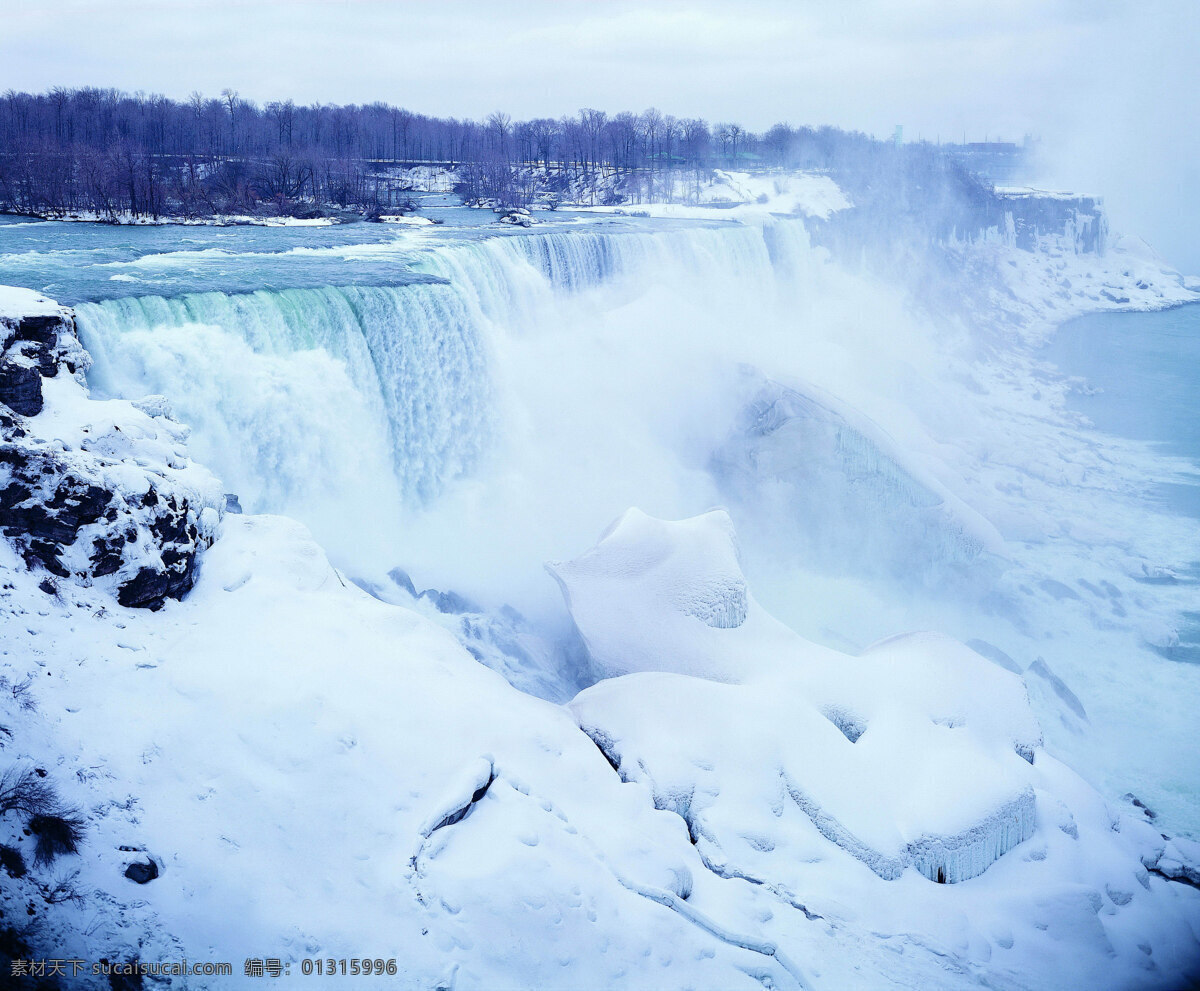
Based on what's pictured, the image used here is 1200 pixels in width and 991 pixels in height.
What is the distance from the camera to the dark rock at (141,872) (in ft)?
17.1

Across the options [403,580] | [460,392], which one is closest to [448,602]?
[403,580]

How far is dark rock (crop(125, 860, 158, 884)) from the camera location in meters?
5.22

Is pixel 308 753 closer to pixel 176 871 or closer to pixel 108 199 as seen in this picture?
pixel 176 871

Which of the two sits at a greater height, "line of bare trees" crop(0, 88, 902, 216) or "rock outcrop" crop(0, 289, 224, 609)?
"line of bare trees" crop(0, 88, 902, 216)

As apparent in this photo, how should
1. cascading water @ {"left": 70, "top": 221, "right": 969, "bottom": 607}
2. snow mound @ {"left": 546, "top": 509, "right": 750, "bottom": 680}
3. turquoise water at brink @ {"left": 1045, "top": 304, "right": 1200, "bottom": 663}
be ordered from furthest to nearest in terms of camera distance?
turquoise water at brink @ {"left": 1045, "top": 304, "right": 1200, "bottom": 663}, cascading water @ {"left": 70, "top": 221, "right": 969, "bottom": 607}, snow mound @ {"left": 546, "top": 509, "right": 750, "bottom": 680}

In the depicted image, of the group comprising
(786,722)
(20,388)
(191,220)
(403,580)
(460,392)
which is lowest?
(786,722)

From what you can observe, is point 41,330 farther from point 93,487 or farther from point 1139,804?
point 1139,804

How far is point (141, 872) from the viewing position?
17.2 ft

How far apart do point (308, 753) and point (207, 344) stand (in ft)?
27.7

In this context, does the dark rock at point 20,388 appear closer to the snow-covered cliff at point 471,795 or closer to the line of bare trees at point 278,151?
the snow-covered cliff at point 471,795

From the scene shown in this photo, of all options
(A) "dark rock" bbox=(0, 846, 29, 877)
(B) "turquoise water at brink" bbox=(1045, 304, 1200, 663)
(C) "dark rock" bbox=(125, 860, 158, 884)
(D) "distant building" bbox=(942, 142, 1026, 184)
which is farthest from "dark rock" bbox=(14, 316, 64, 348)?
(D) "distant building" bbox=(942, 142, 1026, 184)

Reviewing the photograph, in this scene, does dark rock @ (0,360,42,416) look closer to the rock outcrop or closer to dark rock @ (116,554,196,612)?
the rock outcrop

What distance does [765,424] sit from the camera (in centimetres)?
1842

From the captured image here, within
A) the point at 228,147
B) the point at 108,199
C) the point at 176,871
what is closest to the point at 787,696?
the point at 176,871
